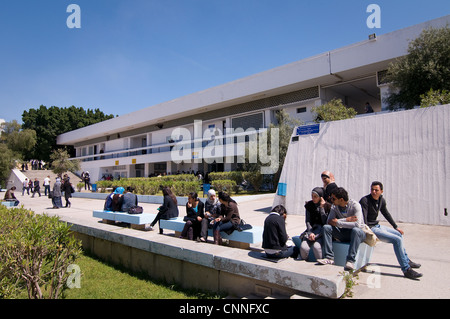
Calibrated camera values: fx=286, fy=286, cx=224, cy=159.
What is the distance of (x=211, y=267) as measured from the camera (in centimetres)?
431

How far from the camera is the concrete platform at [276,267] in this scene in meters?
3.40

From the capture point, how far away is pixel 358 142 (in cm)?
939

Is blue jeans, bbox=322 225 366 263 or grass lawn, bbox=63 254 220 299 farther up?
blue jeans, bbox=322 225 366 263

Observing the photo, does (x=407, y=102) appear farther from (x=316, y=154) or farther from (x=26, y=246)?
(x=26, y=246)

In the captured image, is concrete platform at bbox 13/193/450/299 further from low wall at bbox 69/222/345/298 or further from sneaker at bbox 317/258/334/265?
sneaker at bbox 317/258/334/265

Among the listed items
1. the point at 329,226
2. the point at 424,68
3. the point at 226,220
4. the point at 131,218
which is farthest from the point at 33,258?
the point at 424,68

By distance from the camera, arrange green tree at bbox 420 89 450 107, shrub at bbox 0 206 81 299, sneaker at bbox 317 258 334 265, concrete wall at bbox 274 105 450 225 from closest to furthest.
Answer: shrub at bbox 0 206 81 299 → sneaker at bbox 317 258 334 265 → concrete wall at bbox 274 105 450 225 → green tree at bbox 420 89 450 107

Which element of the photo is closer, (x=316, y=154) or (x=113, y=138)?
(x=316, y=154)

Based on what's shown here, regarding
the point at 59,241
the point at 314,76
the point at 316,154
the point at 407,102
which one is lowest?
the point at 59,241

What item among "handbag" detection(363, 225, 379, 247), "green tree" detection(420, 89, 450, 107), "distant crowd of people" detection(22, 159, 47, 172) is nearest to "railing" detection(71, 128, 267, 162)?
"distant crowd of people" detection(22, 159, 47, 172)

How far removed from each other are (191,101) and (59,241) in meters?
26.0

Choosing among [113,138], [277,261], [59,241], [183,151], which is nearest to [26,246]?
[59,241]

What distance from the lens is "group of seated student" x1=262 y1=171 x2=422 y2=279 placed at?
3.99 meters

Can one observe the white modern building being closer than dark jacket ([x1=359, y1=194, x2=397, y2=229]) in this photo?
No
